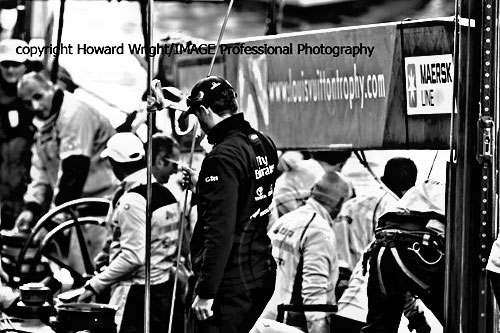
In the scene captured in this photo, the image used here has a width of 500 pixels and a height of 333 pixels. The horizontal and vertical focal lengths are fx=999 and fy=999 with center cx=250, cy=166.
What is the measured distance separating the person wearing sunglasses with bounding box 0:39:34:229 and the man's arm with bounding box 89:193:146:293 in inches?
22.3

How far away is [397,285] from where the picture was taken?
3.90 meters

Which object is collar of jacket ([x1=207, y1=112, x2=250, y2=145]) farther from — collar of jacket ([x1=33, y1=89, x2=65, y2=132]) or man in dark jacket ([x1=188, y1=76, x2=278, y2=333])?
collar of jacket ([x1=33, y1=89, x2=65, y2=132])

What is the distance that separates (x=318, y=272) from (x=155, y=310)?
0.81 metres

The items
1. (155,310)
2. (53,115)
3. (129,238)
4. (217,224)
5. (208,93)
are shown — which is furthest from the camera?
(53,115)

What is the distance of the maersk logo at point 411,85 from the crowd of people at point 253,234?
0.23m

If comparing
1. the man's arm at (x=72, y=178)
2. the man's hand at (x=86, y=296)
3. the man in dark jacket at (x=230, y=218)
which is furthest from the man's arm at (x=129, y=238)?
the man in dark jacket at (x=230, y=218)

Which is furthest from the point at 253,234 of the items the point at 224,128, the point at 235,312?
the point at 224,128

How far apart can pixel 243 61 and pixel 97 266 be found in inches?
48.3

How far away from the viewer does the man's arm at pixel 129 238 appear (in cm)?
455

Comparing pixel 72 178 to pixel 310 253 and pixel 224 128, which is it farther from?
pixel 310 253

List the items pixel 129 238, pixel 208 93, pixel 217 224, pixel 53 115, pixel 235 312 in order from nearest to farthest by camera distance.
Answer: pixel 217 224
pixel 235 312
pixel 208 93
pixel 129 238
pixel 53 115

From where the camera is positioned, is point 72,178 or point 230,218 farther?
point 72,178

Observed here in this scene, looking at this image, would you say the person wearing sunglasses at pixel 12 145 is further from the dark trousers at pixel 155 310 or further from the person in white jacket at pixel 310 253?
the person in white jacket at pixel 310 253

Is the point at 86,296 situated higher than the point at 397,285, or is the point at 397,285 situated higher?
the point at 397,285
